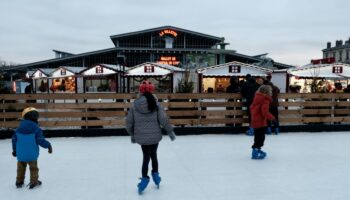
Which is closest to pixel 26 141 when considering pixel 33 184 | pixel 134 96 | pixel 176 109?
pixel 33 184

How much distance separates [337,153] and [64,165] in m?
5.31

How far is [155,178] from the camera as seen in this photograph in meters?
4.25

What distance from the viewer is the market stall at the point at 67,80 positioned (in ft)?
73.0

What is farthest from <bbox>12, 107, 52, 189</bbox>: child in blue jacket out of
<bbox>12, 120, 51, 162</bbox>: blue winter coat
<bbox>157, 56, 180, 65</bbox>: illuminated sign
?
<bbox>157, 56, 180, 65</bbox>: illuminated sign

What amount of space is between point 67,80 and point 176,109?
21410 millimetres

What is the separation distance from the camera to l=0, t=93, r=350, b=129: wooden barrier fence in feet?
26.3

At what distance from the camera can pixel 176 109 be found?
8695mm

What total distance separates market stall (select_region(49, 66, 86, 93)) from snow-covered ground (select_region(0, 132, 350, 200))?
584 inches

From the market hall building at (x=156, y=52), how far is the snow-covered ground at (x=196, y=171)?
24.5 metres

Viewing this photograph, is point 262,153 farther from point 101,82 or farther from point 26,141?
point 101,82

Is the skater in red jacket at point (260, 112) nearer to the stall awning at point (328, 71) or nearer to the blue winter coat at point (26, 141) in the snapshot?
the blue winter coat at point (26, 141)

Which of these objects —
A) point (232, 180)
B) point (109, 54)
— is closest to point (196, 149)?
point (232, 180)

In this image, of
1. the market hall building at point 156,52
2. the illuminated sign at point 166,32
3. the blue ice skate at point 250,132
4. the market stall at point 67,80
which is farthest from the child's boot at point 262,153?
the illuminated sign at point 166,32

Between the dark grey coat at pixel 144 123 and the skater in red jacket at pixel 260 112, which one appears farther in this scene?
the skater in red jacket at pixel 260 112
